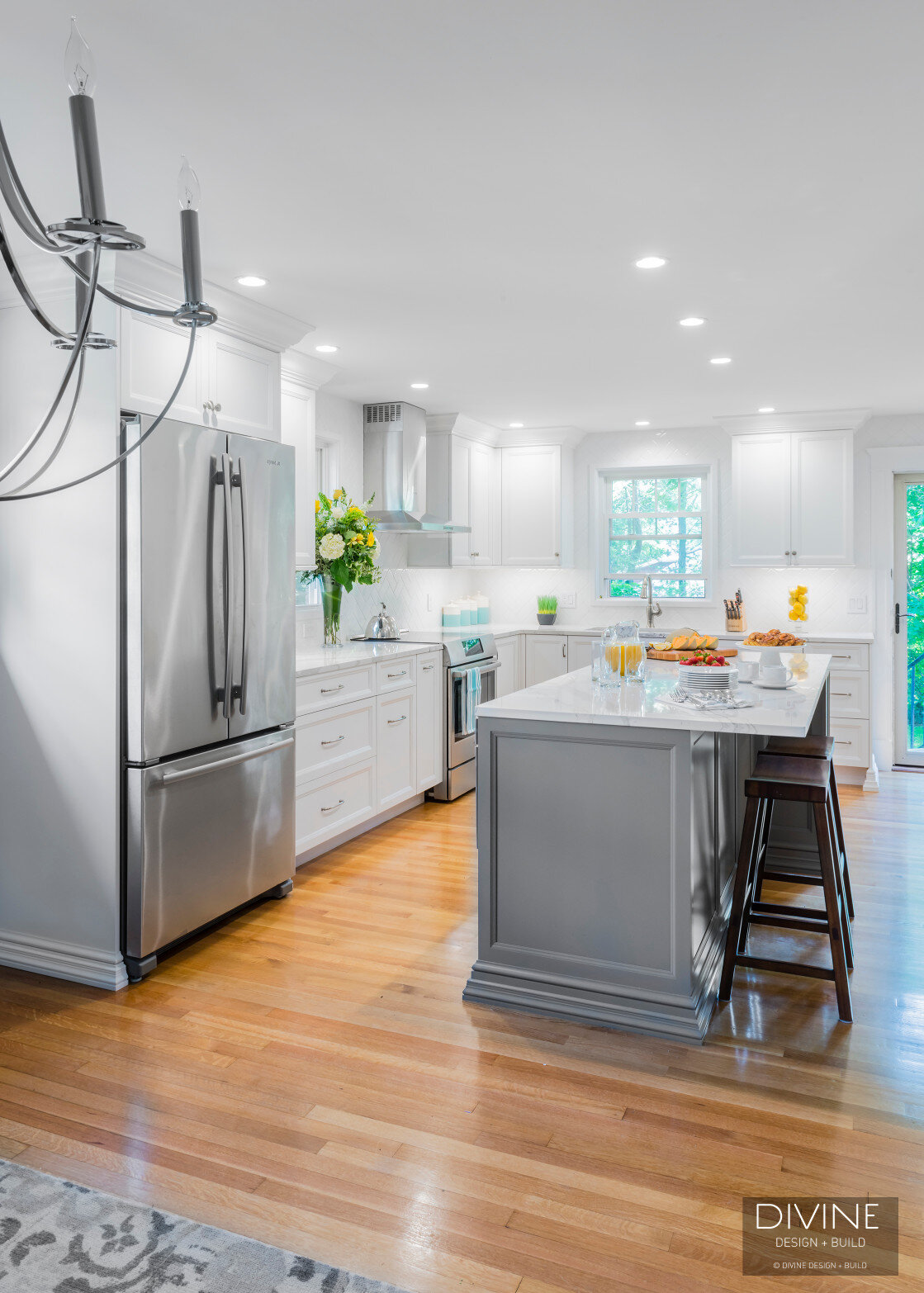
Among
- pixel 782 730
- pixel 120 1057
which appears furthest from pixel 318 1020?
pixel 782 730

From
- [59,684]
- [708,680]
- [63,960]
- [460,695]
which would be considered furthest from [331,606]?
[708,680]

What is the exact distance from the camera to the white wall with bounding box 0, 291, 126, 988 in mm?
3004

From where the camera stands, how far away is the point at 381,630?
5586mm

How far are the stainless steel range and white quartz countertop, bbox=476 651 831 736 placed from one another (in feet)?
6.64

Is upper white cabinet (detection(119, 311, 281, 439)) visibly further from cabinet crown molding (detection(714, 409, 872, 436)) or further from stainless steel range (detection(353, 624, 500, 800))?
cabinet crown molding (detection(714, 409, 872, 436))

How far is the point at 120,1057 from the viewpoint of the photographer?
8.46 feet

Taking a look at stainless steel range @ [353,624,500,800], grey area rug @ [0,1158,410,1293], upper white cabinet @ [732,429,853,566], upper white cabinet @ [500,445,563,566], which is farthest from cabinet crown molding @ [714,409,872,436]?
grey area rug @ [0,1158,410,1293]

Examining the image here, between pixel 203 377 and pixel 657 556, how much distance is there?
4.37 meters

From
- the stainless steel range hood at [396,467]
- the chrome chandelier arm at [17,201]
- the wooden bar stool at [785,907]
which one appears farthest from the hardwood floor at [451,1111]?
the stainless steel range hood at [396,467]

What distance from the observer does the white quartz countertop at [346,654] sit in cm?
415

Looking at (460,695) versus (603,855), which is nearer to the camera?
(603,855)

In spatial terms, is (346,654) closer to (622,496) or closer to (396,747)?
(396,747)

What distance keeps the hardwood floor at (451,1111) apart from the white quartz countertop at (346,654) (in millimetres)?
1239

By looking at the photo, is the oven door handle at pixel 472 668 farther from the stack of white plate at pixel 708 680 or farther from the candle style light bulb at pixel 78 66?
the candle style light bulb at pixel 78 66
